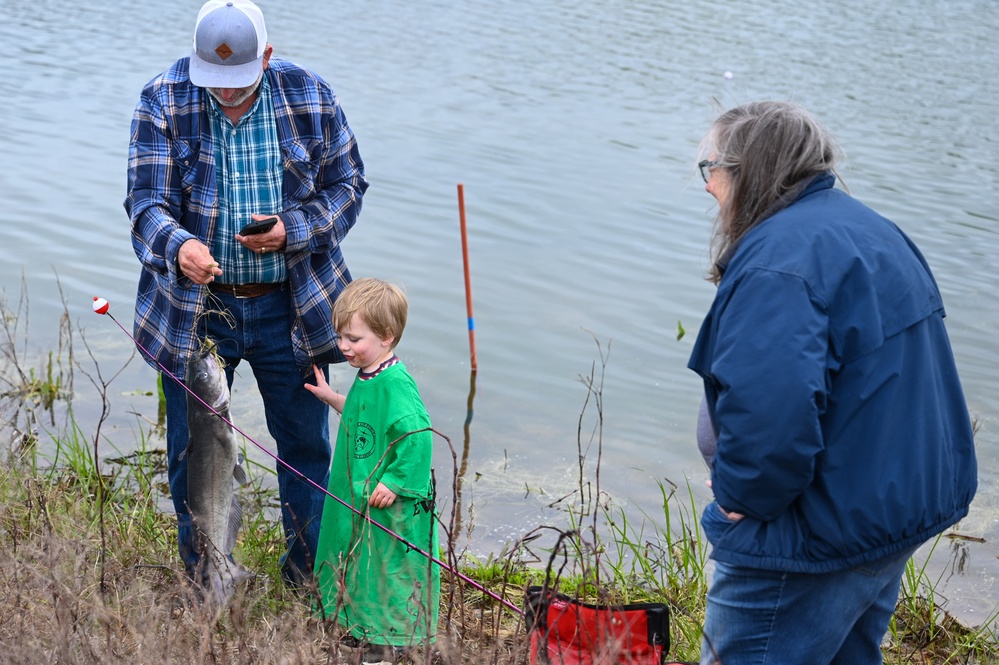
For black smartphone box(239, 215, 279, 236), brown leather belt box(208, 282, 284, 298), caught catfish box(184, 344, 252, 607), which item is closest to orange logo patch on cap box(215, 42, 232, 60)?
black smartphone box(239, 215, 279, 236)

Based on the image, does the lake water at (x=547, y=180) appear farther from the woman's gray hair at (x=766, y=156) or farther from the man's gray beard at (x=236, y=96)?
the man's gray beard at (x=236, y=96)

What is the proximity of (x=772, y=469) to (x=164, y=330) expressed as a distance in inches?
83.0

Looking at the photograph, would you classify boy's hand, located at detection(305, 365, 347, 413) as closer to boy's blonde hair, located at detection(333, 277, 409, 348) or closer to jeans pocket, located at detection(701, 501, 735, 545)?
boy's blonde hair, located at detection(333, 277, 409, 348)

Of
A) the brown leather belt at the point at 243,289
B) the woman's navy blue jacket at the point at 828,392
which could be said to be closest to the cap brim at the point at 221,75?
the brown leather belt at the point at 243,289

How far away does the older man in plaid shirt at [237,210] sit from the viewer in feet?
11.3

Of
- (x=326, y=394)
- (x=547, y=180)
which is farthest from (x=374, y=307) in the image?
(x=547, y=180)

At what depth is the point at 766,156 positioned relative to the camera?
2.51 meters

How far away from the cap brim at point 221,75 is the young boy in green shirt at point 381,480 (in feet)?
2.28

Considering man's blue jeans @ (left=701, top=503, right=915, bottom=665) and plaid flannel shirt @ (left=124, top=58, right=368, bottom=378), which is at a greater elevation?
plaid flannel shirt @ (left=124, top=58, right=368, bottom=378)

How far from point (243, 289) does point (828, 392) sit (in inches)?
78.4

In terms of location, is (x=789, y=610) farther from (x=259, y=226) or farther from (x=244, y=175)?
(x=244, y=175)

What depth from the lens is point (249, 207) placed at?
355 centimetres

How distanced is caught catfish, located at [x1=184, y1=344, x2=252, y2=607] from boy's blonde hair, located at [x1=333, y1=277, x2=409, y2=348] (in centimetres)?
40

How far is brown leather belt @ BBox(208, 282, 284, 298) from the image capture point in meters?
3.61
